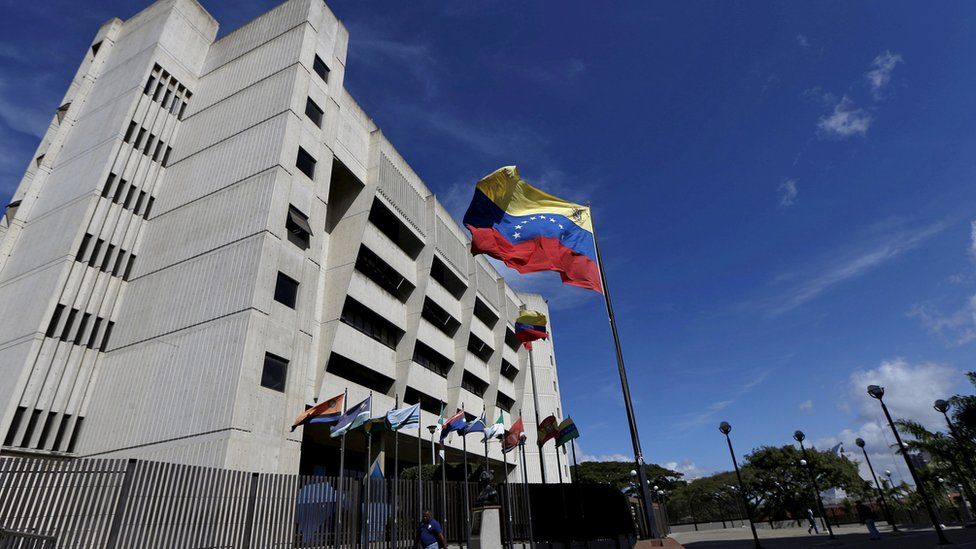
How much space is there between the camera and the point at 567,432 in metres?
26.7

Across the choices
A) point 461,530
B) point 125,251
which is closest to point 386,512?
point 461,530

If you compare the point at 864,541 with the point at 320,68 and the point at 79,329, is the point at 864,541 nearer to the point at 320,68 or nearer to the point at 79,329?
the point at 79,329

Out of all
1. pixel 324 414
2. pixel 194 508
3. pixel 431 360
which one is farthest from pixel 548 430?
pixel 194 508

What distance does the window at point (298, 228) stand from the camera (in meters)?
23.8

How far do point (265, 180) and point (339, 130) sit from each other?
8323mm

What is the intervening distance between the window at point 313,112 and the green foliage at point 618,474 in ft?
220

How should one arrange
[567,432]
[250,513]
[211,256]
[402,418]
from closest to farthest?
[250,513], [402,418], [211,256], [567,432]

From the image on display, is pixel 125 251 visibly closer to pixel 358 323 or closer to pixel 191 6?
pixel 358 323

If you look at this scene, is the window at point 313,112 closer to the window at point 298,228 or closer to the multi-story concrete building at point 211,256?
the multi-story concrete building at point 211,256

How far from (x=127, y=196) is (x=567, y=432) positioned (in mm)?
25595

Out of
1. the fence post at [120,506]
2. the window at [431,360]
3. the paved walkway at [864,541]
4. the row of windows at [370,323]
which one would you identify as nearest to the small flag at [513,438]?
the paved walkway at [864,541]

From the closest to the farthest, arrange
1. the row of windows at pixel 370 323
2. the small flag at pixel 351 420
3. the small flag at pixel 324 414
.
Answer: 1. the small flag at pixel 351 420
2. the small flag at pixel 324 414
3. the row of windows at pixel 370 323

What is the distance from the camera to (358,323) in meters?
31.7

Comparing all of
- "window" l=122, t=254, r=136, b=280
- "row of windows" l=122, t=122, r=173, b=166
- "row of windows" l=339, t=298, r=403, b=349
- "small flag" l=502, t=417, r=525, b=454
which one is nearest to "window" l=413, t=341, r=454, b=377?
"row of windows" l=339, t=298, r=403, b=349
